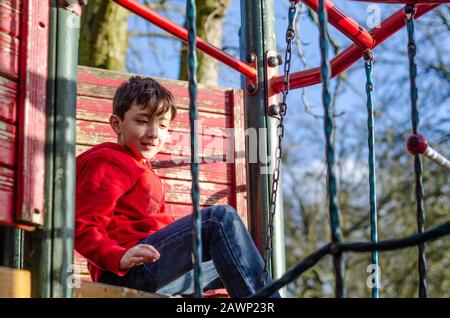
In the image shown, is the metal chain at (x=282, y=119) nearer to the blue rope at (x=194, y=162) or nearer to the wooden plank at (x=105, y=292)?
the wooden plank at (x=105, y=292)

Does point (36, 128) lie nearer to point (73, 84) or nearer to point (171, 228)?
point (73, 84)

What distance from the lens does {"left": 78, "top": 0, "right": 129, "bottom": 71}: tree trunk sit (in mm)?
7012

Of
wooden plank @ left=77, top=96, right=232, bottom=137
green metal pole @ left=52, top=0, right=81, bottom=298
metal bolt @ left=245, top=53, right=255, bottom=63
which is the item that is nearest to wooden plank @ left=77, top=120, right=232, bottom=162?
wooden plank @ left=77, top=96, right=232, bottom=137

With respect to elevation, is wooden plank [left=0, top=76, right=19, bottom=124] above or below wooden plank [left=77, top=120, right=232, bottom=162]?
below

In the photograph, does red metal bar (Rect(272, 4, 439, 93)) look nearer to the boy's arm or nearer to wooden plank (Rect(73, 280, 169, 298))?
the boy's arm

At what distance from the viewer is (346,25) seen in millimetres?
3391

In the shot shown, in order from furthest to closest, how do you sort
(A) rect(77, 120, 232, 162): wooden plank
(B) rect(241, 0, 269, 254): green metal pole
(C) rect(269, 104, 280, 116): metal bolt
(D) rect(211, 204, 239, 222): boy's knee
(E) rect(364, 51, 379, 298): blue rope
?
(A) rect(77, 120, 232, 162): wooden plank, (C) rect(269, 104, 280, 116): metal bolt, (B) rect(241, 0, 269, 254): green metal pole, (E) rect(364, 51, 379, 298): blue rope, (D) rect(211, 204, 239, 222): boy's knee

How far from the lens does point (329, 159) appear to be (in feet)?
6.70

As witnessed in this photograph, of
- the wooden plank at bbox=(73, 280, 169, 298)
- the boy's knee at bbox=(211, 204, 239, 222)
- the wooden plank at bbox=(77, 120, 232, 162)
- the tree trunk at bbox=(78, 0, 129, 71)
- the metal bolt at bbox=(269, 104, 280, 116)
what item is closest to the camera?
the wooden plank at bbox=(73, 280, 169, 298)

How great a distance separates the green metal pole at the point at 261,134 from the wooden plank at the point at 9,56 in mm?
1472

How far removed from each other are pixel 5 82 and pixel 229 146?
6.13ft

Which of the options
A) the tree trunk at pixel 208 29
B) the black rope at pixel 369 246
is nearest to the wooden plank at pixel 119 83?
the black rope at pixel 369 246

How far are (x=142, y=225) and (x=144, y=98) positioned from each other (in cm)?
44

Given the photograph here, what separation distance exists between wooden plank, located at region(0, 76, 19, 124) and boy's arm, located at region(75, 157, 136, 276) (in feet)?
1.92
